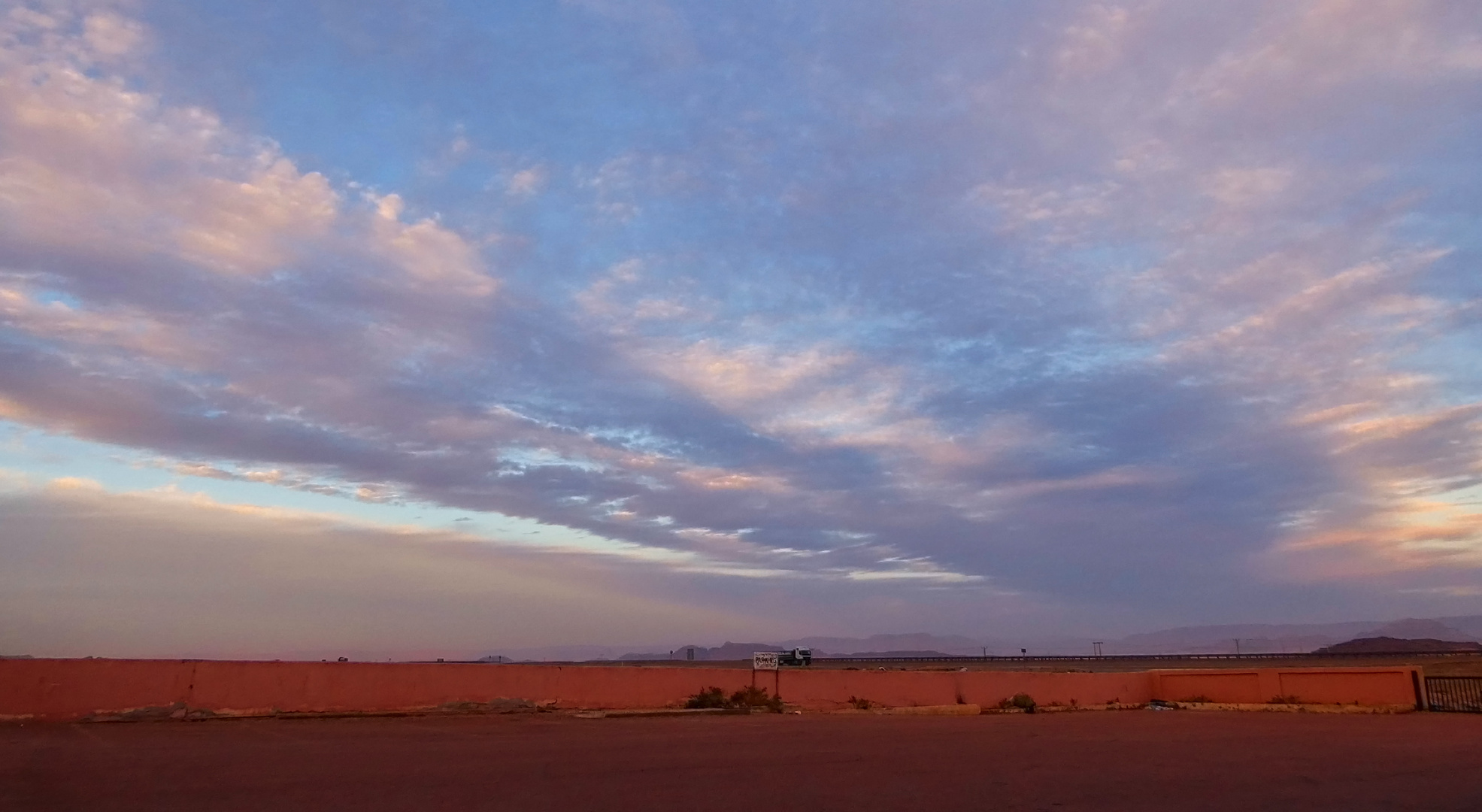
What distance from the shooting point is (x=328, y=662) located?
74.7ft

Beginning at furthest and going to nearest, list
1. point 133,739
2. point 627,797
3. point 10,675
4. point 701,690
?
point 701,690 → point 10,675 → point 133,739 → point 627,797

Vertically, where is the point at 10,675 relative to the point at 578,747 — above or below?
above

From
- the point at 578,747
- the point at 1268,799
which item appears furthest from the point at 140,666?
the point at 1268,799

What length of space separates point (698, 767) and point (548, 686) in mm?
11436

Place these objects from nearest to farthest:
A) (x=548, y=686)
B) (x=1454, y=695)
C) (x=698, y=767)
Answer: (x=698, y=767), (x=548, y=686), (x=1454, y=695)

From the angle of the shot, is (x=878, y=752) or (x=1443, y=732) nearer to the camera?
(x=878, y=752)

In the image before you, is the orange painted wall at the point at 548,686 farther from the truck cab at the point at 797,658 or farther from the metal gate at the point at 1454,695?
the truck cab at the point at 797,658

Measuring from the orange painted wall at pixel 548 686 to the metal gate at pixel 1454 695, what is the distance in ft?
4.19

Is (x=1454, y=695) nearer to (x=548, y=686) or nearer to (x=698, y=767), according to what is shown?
(x=548, y=686)

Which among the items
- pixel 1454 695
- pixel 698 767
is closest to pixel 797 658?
pixel 1454 695

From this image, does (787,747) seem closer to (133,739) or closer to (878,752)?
(878,752)

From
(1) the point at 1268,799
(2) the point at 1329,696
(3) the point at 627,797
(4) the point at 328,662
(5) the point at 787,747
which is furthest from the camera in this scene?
(2) the point at 1329,696

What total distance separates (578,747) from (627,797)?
545 centimetres

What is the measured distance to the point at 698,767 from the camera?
1491cm
